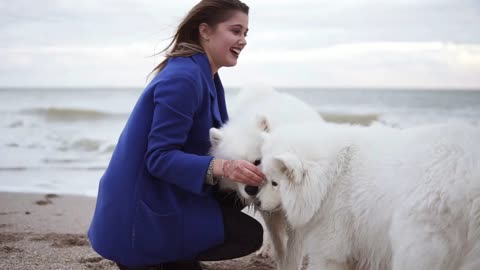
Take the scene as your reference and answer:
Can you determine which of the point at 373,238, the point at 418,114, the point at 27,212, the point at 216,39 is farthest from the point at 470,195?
the point at 418,114

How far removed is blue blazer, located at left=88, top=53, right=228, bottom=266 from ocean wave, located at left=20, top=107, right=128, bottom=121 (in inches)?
651

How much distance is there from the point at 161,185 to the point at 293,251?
3.36 feet

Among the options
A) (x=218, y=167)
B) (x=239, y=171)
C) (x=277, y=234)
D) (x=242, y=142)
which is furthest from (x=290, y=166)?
(x=277, y=234)

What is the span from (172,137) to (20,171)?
6.66 metres

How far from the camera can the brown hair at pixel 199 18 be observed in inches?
120

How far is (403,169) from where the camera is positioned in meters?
2.39

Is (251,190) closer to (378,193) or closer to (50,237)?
(378,193)

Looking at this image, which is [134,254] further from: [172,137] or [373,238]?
[373,238]

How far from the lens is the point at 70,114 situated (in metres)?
19.5

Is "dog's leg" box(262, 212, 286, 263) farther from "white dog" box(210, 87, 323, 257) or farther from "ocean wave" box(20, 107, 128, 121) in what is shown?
"ocean wave" box(20, 107, 128, 121)

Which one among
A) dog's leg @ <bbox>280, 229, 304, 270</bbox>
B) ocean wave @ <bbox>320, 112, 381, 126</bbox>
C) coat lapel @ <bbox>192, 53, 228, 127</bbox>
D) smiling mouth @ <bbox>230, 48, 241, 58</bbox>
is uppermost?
smiling mouth @ <bbox>230, 48, 241, 58</bbox>

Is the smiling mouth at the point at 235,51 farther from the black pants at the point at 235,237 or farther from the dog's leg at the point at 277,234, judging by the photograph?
the dog's leg at the point at 277,234

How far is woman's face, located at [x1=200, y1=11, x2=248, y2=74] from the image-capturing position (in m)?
3.08

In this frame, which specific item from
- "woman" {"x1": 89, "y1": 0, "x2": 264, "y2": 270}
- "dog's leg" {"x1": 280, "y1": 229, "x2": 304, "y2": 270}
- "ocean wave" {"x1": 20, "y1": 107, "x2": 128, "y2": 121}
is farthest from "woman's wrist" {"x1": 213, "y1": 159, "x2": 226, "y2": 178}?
"ocean wave" {"x1": 20, "y1": 107, "x2": 128, "y2": 121}
